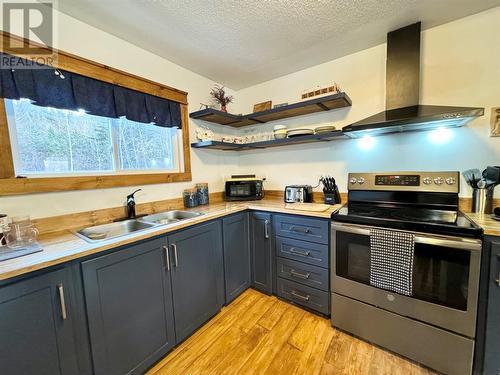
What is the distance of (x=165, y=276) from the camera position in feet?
4.78

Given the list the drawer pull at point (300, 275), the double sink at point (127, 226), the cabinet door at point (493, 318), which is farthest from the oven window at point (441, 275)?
the double sink at point (127, 226)

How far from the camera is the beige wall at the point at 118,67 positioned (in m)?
1.41

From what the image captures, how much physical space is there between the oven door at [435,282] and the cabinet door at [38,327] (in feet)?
5.84

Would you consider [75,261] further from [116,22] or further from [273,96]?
[273,96]

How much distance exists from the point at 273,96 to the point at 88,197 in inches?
90.1

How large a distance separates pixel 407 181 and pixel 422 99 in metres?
0.75

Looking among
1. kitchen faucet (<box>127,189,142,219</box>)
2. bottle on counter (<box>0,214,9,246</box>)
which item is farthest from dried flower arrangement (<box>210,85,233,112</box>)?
bottle on counter (<box>0,214,9,246</box>)

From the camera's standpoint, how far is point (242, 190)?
258 centimetres

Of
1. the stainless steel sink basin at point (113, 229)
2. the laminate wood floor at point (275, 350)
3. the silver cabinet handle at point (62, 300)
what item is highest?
the stainless steel sink basin at point (113, 229)

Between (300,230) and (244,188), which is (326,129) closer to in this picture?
(300,230)

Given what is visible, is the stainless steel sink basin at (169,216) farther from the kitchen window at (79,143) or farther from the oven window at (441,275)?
the oven window at (441,275)

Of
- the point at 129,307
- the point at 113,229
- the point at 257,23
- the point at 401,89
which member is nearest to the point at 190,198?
the point at 113,229

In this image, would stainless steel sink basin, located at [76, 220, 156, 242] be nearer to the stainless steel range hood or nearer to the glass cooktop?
the glass cooktop

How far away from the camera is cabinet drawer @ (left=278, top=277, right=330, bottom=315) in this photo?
181cm
